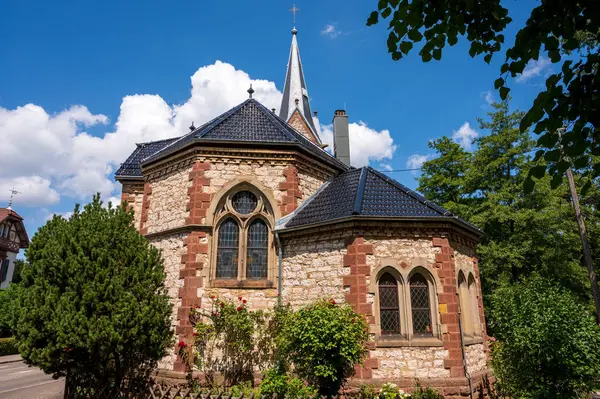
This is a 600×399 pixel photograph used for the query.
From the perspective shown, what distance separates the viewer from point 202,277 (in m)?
12.4

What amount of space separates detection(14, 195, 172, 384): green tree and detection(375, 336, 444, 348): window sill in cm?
569

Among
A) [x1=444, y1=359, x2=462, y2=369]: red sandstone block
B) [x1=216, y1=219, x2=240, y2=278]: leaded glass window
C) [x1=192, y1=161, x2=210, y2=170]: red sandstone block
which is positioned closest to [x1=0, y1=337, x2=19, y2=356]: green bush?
[x1=216, y1=219, x2=240, y2=278]: leaded glass window

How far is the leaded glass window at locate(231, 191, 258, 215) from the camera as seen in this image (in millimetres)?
13383

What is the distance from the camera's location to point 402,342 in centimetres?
1076

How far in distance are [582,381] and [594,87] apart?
8.21 metres

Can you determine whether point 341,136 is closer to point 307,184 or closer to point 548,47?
point 307,184

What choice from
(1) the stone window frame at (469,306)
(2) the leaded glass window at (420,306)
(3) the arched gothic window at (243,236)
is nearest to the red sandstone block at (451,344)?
(2) the leaded glass window at (420,306)

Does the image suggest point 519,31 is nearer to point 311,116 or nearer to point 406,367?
point 406,367

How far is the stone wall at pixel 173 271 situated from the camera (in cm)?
1220

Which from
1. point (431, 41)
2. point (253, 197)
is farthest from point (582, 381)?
point (253, 197)

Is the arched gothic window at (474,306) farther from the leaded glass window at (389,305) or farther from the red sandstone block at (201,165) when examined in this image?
the red sandstone block at (201,165)

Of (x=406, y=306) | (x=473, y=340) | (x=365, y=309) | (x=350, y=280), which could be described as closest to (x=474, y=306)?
(x=473, y=340)

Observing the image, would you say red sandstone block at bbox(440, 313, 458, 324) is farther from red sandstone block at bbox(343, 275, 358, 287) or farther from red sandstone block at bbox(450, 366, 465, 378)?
red sandstone block at bbox(343, 275, 358, 287)

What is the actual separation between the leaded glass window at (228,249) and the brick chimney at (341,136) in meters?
9.17
